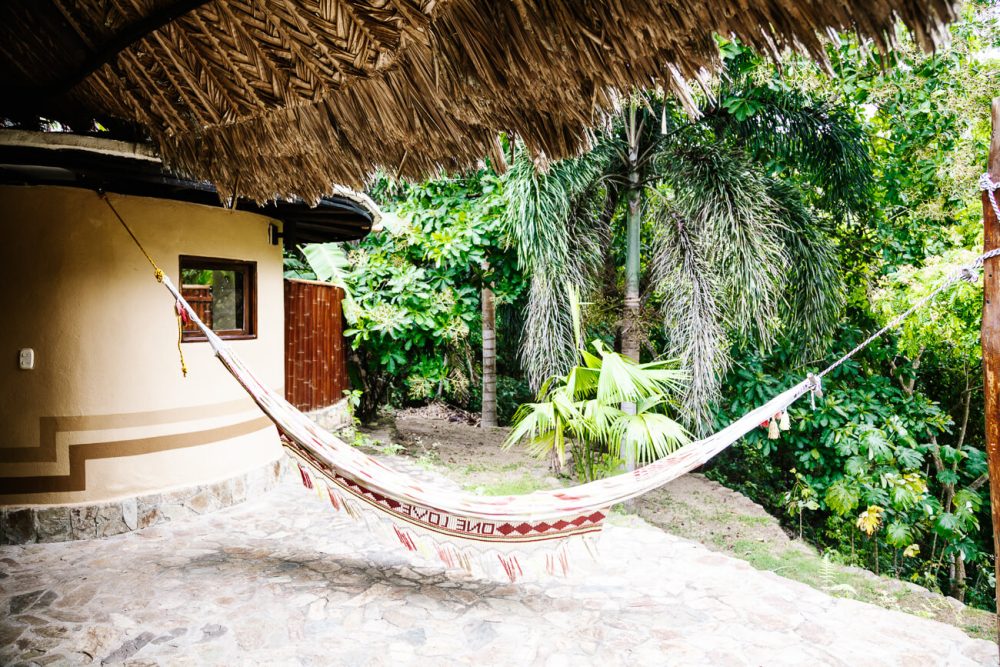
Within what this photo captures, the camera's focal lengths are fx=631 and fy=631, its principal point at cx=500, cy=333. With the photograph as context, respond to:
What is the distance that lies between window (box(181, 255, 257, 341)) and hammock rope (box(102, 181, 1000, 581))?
1564 mm

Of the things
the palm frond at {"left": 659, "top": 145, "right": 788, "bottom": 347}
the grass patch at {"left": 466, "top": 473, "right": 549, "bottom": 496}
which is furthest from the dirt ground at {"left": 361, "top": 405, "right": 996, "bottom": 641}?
the palm frond at {"left": 659, "top": 145, "right": 788, "bottom": 347}

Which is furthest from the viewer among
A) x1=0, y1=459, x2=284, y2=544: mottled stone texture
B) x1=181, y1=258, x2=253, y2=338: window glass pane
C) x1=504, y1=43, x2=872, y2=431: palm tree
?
x1=504, y1=43, x2=872, y2=431: palm tree

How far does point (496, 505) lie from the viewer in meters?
2.66

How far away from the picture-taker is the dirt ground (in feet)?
13.3

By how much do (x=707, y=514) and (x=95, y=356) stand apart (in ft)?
16.9

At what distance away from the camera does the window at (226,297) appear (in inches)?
161

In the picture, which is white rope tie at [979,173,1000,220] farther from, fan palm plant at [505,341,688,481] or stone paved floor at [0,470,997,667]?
fan palm plant at [505,341,688,481]

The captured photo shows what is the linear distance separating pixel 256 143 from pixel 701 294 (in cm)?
372

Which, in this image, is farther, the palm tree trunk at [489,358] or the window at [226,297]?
the palm tree trunk at [489,358]

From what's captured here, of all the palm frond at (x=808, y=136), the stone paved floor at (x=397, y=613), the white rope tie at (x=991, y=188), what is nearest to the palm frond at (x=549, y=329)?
the palm frond at (x=808, y=136)

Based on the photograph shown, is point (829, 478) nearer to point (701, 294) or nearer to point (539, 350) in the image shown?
point (701, 294)

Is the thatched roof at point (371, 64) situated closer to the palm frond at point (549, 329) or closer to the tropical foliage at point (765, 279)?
the tropical foliage at point (765, 279)

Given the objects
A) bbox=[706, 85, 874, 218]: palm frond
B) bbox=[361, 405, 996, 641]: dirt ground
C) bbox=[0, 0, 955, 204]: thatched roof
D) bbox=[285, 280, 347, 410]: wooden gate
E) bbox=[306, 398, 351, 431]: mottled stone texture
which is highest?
bbox=[706, 85, 874, 218]: palm frond

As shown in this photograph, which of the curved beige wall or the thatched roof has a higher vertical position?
the thatched roof
